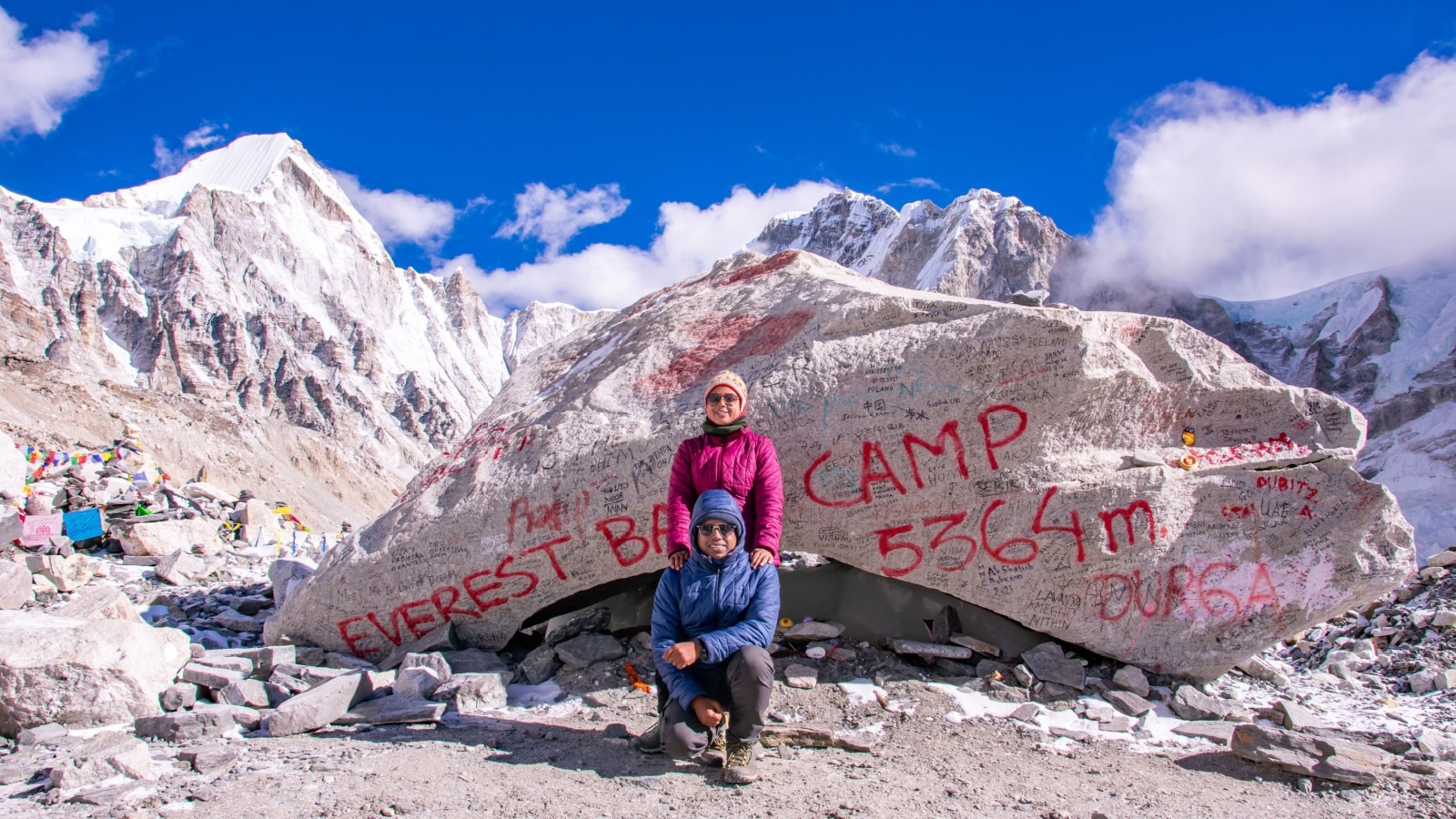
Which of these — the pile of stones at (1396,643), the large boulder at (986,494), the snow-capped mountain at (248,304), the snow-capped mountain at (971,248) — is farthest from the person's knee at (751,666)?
the snow-capped mountain at (971,248)

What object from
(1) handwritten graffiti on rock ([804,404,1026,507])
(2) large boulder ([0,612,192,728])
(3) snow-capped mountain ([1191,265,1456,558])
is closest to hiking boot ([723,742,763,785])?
(1) handwritten graffiti on rock ([804,404,1026,507])

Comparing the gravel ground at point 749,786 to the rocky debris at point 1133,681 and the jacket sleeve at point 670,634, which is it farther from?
the rocky debris at point 1133,681

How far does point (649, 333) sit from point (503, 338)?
422 ft

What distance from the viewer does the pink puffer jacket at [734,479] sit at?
4578mm

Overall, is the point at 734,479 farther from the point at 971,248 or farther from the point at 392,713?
the point at 971,248

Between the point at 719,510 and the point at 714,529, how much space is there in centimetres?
10

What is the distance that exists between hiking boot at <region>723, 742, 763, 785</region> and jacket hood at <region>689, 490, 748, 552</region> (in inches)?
36.1

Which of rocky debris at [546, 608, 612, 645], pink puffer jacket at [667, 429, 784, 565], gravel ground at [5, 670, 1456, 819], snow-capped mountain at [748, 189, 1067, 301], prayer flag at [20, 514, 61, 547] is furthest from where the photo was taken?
snow-capped mountain at [748, 189, 1067, 301]

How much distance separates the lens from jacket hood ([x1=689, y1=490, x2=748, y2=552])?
415cm

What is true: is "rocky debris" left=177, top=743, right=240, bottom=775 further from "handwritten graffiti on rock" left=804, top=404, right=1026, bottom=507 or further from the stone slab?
"handwritten graffiti on rock" left=804, top=404, right=1026, bottom=507

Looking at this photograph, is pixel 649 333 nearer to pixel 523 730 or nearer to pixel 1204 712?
pixel 523 730

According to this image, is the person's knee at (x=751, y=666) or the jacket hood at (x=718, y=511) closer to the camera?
the person's knee at (x=751, y=666)

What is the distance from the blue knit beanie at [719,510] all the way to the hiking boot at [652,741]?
947 mm

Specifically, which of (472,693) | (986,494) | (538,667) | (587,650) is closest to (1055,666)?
(986,494)
